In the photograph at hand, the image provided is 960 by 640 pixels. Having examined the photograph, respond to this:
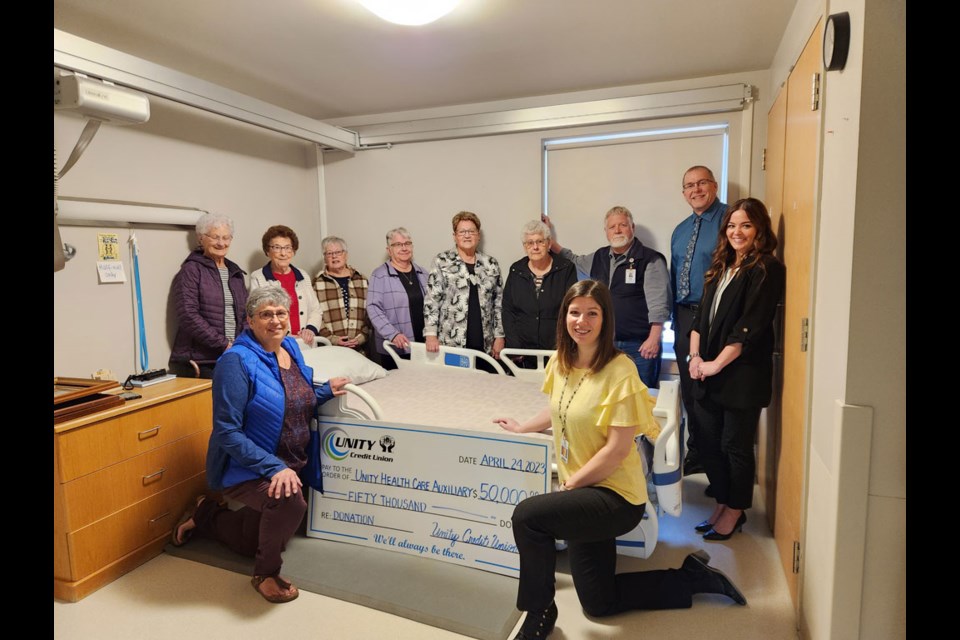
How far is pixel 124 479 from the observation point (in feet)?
7.84

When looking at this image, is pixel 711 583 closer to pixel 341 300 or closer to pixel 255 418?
pixel 255 418

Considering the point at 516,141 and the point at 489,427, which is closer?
the point at 489,427

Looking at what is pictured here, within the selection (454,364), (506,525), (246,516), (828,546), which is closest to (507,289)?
(454,364)

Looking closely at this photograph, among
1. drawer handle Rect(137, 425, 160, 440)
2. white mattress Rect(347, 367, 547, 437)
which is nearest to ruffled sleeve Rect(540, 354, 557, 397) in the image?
white mattress Rect(347, 367, 547, 437)

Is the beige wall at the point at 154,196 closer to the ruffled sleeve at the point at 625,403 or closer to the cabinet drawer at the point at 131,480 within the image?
the cabinet drawer at the point at 131,480

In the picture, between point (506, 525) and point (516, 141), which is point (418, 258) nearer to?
point (516, 141)

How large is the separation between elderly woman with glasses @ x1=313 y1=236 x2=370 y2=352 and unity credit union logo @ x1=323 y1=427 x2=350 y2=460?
153 cm

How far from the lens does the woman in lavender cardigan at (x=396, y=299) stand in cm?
397

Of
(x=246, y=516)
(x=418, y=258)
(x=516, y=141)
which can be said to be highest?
(x=516, y=141)

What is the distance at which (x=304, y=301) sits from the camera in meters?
3.96

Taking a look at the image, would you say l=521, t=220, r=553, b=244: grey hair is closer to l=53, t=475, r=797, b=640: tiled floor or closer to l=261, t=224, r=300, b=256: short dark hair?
l=261, t=224, r=300, b=256: short dark hair

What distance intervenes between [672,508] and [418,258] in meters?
3.00

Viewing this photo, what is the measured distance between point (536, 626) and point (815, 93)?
6.77ft

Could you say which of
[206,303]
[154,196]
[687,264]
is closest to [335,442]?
[206,303]
